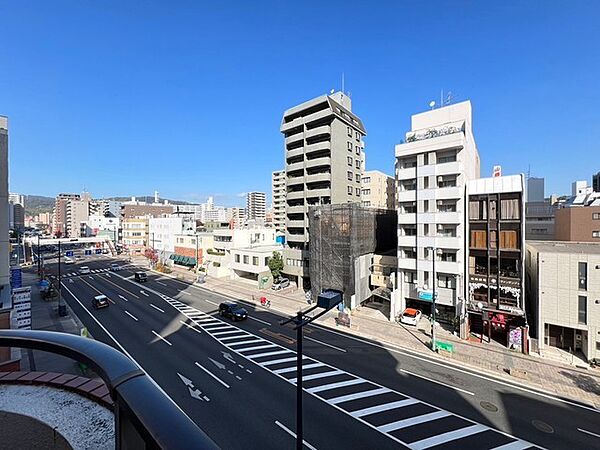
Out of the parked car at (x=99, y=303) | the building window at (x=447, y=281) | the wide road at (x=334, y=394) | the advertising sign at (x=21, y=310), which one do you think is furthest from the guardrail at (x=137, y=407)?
the parked car at (x=99, y=303)

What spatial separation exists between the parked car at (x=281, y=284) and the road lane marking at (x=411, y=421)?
93.2ft

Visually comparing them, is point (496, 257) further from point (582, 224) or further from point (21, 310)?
point (21, 310)

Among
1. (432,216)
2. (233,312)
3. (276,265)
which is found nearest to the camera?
(432,216)

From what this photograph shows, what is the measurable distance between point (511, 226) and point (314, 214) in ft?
62.0

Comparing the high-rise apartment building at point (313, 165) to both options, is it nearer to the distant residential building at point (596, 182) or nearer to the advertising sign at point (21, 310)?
the advertising sign at point (21, 310)

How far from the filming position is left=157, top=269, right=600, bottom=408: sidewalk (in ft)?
55.8

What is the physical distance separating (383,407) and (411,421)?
142cm

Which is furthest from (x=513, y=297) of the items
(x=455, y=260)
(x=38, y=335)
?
(x=38, y=335)

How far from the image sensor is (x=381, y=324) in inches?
1078

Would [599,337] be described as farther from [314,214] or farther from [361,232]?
[314,214]

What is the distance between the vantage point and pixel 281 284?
138 feet

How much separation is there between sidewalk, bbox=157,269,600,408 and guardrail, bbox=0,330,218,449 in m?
22.6

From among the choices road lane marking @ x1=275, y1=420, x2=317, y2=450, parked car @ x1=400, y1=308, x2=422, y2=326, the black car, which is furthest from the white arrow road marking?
parked car @ x1=400, y1=308, x2=422, y2=326

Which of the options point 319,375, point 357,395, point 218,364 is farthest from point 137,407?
point 218,364
